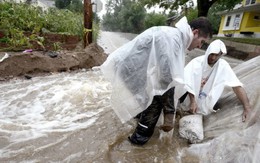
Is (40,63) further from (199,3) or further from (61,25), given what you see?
(199,3)

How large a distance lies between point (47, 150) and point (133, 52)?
1327 mm

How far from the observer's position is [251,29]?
2027cm

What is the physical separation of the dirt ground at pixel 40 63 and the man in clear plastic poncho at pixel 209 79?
3.43 meters

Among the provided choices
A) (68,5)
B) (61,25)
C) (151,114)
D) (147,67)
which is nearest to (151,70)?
(147,67)

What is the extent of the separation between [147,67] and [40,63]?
3.51m

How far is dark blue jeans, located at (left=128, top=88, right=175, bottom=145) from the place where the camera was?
224 centimetres

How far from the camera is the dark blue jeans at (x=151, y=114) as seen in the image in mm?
2238

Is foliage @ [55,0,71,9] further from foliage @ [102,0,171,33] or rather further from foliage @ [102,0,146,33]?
foliage @ [102,0,146,33]

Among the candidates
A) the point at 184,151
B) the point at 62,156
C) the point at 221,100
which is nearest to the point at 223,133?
the point at 184,151

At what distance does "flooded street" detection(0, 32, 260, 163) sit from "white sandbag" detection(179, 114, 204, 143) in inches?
2.9

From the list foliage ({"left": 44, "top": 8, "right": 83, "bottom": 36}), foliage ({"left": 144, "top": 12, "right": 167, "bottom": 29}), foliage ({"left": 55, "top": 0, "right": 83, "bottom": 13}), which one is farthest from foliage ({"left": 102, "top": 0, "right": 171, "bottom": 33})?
foliage ({"left": 44, "top": 8, "right": 83, "bottom": 36})

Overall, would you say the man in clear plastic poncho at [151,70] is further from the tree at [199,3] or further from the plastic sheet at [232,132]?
the tree at [199,3]

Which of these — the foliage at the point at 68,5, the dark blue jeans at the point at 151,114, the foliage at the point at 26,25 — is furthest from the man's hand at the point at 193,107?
the foliage at the point at 68,5

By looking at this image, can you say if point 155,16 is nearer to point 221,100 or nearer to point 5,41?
point 5,41
